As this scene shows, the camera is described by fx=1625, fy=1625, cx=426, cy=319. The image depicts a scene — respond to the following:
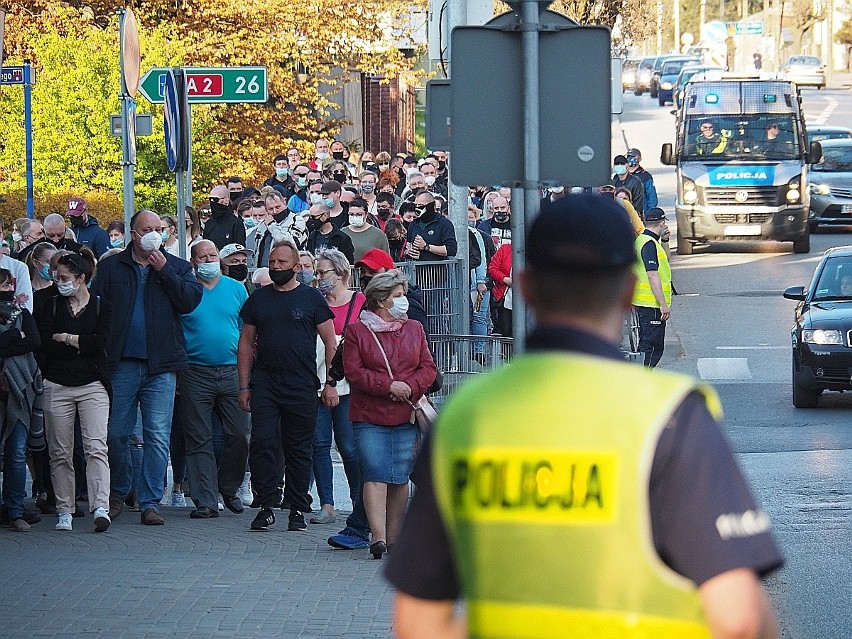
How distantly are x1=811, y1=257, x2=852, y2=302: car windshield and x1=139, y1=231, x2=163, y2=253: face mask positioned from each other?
8478 mm

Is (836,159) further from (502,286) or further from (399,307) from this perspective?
(399,307)

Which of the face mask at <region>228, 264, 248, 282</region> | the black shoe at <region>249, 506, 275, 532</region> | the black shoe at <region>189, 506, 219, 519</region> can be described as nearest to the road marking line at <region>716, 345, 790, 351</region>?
the face mask at <region>228, 264, 248, 282</region>

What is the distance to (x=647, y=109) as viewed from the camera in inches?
2948

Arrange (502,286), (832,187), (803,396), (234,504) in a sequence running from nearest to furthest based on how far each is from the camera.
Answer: (234,504), (803,396), (502,286), (832,187)

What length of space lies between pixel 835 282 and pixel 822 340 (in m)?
1.38

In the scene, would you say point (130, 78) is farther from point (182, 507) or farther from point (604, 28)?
point (604, 28)

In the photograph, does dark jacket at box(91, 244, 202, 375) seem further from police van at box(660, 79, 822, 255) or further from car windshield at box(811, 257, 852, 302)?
police van at box(660, 79, 822, 255)

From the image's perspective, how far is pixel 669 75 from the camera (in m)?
76.4

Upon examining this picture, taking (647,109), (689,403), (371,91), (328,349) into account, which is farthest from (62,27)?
(647,109)

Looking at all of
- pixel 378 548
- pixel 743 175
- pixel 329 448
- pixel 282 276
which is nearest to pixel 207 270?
pixel 282 276

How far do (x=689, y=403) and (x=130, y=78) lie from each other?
962 cm

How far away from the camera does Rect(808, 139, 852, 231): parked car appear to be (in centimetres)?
3366

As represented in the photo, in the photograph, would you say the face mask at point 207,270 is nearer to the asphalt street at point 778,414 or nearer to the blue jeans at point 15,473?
the blue jeans at point 15,473

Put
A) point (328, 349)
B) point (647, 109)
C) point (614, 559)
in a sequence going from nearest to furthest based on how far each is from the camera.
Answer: point (614, 559) → point (328, 349) → point (647, 109)
